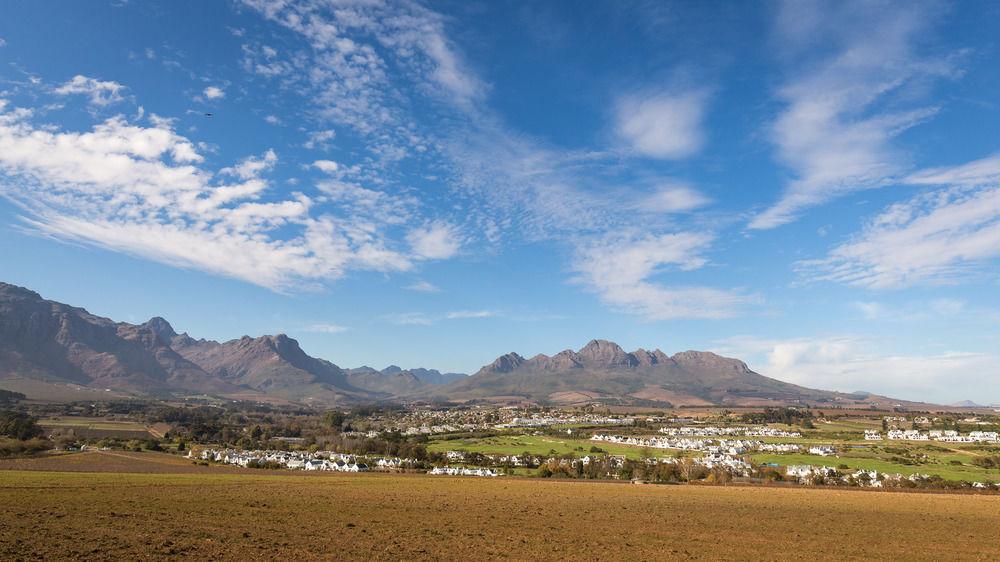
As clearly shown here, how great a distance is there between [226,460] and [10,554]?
3466 inches

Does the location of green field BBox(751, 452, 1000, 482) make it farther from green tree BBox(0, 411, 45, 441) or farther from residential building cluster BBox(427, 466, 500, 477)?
green tree BBox(0, 411, 45, 441)

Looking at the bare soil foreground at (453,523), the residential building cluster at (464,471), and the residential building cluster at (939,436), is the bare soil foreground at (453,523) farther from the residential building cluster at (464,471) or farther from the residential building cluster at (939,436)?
the residential building cluster at (939,436)

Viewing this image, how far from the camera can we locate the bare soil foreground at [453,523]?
1141 inches

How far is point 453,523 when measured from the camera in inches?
1521

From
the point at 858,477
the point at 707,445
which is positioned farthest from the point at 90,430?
the point at 858,477

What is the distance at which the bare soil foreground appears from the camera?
2898 centimetres

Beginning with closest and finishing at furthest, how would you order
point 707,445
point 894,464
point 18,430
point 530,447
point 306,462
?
point 306,462, point 894,464, point 18,430, point 530,447, point 707,445

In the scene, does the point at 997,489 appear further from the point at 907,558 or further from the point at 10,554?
the point at 10,554

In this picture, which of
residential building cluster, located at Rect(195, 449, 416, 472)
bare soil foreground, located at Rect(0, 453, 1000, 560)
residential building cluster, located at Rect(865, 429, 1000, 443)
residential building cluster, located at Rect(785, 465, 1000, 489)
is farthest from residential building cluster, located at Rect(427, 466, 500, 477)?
residential building cluster, located at Rect(865, 429, 1000, 443)

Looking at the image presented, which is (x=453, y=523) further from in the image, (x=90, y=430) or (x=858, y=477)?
(x=90, y=430)

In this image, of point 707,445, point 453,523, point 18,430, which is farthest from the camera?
point 707,445

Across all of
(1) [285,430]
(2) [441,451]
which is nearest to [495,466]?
(2) [441,451]

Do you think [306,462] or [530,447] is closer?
[306,462]

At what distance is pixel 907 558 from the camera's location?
104ft
